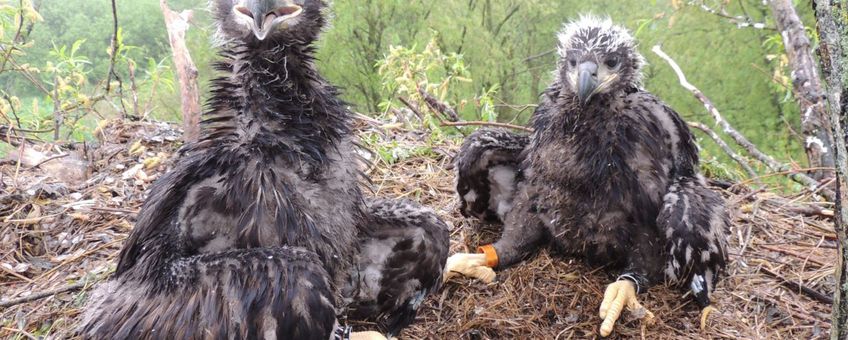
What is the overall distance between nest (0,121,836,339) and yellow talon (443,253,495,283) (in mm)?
56

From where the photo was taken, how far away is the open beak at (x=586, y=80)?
2779mm

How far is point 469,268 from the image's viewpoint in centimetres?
298

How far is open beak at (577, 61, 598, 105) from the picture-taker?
2.78 meters

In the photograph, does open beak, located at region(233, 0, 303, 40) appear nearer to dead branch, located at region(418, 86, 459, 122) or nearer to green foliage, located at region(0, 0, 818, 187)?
dead branch, located at region(418, 86, 459, 122)

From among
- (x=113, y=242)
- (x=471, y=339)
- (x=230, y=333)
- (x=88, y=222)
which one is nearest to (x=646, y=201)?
(x=471, y=339)

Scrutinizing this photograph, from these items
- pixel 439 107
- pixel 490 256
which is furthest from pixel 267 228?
pixel 439 107

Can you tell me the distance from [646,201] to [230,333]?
213 centimetres

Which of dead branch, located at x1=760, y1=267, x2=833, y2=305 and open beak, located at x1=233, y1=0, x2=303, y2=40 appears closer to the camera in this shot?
open beak, located at x1=233, y1=0, x2=303, y2=40

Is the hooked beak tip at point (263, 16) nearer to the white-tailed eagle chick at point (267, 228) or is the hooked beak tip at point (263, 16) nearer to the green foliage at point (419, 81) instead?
the white-tailed eagle chick at point (267, 228)

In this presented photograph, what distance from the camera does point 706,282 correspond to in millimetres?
2654

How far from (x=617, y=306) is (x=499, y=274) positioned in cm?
71

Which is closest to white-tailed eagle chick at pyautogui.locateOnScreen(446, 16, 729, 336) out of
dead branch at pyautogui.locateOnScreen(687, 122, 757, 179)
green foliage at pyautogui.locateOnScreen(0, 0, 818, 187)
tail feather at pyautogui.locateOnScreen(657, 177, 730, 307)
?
tail feather at pyautogui.locateOnScreen(657, 177, 730, 307)

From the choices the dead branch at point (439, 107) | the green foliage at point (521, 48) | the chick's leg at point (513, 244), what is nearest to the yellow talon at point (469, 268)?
the chick's leg at point (513, 244)

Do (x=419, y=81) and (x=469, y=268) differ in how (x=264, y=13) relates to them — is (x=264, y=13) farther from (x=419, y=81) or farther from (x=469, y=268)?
(x=419, y=81)
